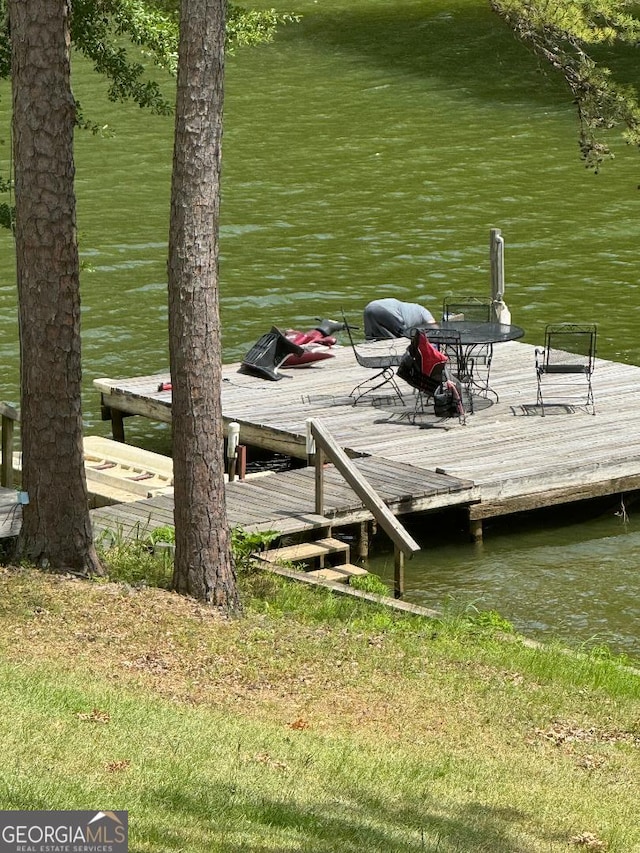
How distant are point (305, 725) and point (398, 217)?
26082 millimetres

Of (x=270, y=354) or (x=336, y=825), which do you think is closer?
(x=336, y=825)

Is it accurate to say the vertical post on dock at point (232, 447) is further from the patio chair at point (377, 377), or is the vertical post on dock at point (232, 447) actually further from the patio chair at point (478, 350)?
the patio chair at point (478, 350)

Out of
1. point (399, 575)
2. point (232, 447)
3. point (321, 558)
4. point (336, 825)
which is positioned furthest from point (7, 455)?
point (336, 825)

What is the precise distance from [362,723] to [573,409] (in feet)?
34.7

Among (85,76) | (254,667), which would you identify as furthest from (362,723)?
(85,76)

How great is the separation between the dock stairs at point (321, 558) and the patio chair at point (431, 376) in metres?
3.52

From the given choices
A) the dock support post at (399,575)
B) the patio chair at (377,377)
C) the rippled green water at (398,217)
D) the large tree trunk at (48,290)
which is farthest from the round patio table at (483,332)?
the large tree trunk at (48,290)

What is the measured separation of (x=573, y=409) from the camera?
63.9 feet

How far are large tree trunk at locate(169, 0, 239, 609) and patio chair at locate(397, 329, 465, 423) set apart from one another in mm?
6637

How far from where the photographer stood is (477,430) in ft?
60.8

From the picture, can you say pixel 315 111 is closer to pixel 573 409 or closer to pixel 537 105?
pixel 537 105

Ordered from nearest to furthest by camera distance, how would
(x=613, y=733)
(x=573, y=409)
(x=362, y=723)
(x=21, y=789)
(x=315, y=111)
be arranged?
(x=21, y=789)
(x=362, y=723)
(x=613, y=733)
(x=573, y=409)
(x=315, y=111)

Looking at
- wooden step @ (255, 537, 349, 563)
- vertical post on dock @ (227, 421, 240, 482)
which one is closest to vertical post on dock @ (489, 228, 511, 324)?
vertical post on dock @ (227, 421, 240, 482)

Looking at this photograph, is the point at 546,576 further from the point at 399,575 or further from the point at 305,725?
the point at 305,725
